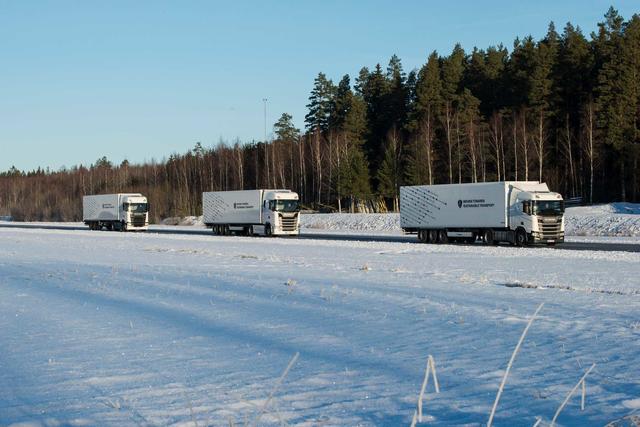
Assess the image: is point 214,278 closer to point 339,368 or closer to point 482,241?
point 339,368

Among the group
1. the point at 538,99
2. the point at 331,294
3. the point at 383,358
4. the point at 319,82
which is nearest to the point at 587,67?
the point at 538,99

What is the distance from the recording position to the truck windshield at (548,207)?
3722 cm

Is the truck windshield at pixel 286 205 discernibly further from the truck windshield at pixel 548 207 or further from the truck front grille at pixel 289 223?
the truck windshield at pixel 548 207

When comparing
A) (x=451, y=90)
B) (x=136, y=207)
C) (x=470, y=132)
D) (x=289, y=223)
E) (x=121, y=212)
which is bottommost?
(x=289, y=223)

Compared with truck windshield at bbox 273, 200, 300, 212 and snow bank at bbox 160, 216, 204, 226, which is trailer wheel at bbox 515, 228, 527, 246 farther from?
snow bank at bbox 160, 216, 204, 226

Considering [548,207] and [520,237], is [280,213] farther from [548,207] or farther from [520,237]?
[548,207]

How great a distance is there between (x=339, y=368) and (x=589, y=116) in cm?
6525

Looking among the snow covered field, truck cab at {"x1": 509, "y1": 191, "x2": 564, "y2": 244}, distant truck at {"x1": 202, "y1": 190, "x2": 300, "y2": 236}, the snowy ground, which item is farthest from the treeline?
the snowy ground

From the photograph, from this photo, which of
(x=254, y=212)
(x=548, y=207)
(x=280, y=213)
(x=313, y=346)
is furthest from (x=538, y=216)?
(x=313, y=346)

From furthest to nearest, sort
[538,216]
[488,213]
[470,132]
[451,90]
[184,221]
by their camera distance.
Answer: [451,90] → [184,221] → [470,132] → [488,213] → [538,216]

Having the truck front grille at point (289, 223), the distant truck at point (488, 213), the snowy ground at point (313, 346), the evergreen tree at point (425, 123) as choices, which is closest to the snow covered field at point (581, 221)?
the distant truck at point (488, 213)

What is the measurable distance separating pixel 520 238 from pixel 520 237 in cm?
6

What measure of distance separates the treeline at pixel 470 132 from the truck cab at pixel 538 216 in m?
27.9

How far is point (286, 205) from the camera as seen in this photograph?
50.4 metres
